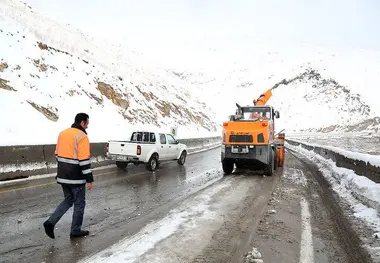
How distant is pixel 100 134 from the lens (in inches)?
1052

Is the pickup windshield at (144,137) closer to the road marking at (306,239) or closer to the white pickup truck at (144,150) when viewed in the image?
the white pickup truck at (144,150)

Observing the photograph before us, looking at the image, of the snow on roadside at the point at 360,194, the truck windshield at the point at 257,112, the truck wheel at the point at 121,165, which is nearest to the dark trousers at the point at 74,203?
the snow on roadside at the point at 360,194

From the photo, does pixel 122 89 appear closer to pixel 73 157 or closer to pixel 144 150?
pixel 144 150

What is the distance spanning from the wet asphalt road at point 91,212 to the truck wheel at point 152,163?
185cm

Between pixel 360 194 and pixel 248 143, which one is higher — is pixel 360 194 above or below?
below

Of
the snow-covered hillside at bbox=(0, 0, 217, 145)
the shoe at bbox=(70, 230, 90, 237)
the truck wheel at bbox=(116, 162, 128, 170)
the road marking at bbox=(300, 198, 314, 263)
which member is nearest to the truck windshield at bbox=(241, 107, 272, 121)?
the truck wheel at bbox=(116, 162, 128, 170)

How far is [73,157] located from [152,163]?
9055 mm

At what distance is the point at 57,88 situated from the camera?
1073 inches

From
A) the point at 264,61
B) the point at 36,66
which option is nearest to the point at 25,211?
the point at 36,66

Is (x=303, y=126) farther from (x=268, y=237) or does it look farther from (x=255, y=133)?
(x=268, y=237)

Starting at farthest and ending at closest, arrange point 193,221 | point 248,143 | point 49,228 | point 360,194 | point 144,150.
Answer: point 144,150 → point 248,143 → point 360,194 → point 193,221 → point 49,228

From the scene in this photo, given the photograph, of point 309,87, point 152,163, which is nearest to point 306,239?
point 152,163

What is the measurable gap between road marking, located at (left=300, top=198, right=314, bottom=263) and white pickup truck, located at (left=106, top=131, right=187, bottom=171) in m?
7.92

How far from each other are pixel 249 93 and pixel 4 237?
90598 millimetres
